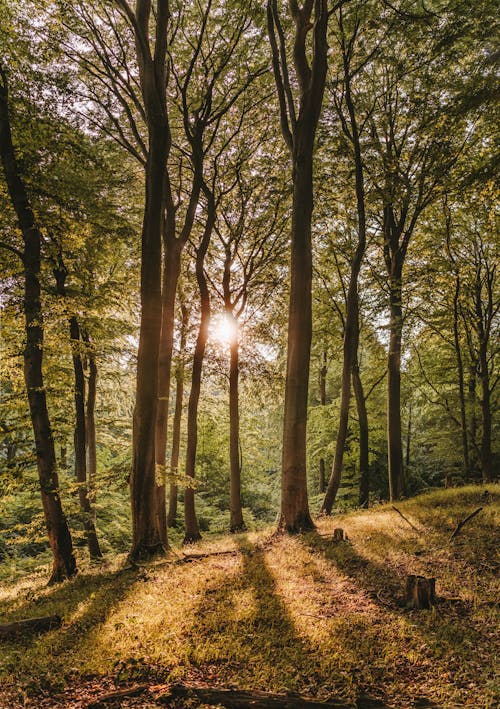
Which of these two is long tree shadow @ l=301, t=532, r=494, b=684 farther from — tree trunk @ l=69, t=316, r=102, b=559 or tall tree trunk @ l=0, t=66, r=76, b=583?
tree trunk @ l=69, t=316, r=102, b=559

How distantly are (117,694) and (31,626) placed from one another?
2.80m

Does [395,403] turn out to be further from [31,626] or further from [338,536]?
[31,626]

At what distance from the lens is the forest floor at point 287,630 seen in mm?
3326

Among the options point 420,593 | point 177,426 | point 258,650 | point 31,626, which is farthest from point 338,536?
point 177,426

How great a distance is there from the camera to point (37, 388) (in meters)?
8.57

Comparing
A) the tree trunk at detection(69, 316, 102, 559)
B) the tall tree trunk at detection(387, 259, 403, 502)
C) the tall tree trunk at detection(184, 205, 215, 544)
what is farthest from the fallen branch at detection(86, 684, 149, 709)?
the tall tree trunk at detection(387, 259, 403, 502)

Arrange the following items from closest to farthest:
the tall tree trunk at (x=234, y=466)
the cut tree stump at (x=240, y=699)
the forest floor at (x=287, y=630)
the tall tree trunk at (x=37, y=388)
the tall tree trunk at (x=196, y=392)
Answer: the cut tree stump at (x=240, y=699), the forest floor at (x=287, y=630), the tall tree trunk at (x=37, y=388), the tall tree trunk at (x=196, y=392), the tall tree trunk at (x=234, y=466)

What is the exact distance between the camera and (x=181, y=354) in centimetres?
1689

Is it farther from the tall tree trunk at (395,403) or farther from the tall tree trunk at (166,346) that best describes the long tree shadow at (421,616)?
the tall tree trunk at (395,403)

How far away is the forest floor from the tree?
4.84 ft

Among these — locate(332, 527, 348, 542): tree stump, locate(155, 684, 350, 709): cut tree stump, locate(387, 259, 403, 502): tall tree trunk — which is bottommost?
locate(332, 527, 348, 542): tree stump

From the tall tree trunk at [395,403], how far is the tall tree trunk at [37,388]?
32.8 ft

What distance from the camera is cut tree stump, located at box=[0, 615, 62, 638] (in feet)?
16.9

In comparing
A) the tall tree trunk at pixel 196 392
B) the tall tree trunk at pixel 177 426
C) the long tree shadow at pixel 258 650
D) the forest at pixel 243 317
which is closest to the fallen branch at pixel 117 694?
the forest at pixel 243 317
